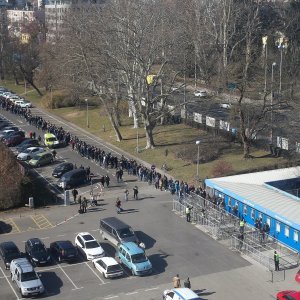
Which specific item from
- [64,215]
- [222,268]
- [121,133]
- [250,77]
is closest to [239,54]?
[250,77]

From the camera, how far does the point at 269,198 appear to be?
35.9 m

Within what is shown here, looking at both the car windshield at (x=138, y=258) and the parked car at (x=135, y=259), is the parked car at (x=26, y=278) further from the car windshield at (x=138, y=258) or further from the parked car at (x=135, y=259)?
the car windshield at (x=138, y=258)

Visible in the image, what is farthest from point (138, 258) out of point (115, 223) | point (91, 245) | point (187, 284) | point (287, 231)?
point (287, 231)

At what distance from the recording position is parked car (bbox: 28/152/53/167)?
48.5 meters

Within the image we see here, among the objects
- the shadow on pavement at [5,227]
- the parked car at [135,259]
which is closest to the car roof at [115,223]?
the parked car at [135,259]

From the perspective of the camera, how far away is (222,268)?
1189 inches

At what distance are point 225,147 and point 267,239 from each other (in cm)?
1905

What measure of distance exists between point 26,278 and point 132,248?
210 inches

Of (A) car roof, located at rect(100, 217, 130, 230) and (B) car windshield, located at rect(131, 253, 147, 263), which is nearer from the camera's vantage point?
(B) car windshield, located at rect(131, 253, 147, 263)

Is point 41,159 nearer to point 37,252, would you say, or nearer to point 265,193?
point 37,252

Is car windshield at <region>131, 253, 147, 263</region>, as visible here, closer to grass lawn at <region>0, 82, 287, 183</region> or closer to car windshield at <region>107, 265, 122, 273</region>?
car windshield at <region>107, 265, 122, 273</region>

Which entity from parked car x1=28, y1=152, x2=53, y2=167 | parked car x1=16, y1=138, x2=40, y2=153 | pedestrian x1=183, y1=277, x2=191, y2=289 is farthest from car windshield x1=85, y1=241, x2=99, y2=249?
parked car x1=16, y1=138, x2=40, y2=153

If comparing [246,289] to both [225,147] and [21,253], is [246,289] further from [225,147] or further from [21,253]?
[225,147]

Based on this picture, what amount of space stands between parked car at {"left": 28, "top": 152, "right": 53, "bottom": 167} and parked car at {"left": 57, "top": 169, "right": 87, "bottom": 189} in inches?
194
